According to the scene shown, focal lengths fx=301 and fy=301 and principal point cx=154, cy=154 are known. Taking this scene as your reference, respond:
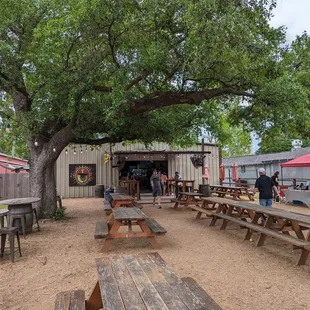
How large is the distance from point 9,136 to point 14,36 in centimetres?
347

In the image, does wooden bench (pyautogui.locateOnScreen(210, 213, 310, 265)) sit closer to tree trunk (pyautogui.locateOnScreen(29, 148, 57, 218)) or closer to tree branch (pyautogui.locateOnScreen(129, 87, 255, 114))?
tree branch (pyautogui.locateOnScreen(129, 87, 255, 114))

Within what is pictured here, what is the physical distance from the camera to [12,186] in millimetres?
15641

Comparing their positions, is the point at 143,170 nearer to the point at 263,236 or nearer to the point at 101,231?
the point at 101,231

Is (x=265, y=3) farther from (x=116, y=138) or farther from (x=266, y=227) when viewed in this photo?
(x=116, y=138)

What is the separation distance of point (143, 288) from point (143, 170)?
18.4 m

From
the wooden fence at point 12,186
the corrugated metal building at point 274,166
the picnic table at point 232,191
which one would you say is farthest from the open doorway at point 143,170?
the wooden fence at point 12,186

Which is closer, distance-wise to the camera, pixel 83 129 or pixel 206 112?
pixel 83 129

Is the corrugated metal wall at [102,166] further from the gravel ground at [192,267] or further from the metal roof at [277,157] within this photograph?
the gravel ground at [192,267]

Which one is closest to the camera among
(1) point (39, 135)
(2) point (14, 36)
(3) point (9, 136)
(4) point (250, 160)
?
(2) point (14, 36)

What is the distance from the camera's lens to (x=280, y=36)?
25.2 feet

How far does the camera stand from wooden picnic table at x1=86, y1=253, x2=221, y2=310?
1919mm

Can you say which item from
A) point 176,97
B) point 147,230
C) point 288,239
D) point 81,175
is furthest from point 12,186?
point 288,239

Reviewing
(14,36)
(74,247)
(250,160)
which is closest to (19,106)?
(14,36)

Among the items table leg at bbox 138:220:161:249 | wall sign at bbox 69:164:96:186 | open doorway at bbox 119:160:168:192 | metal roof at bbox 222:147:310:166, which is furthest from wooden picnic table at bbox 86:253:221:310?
metal roof at bbox 222:147:310:166
